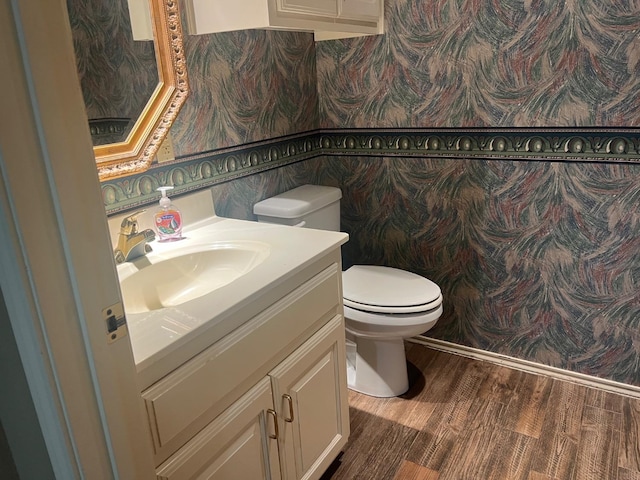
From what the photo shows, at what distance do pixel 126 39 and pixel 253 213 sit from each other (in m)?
0.80

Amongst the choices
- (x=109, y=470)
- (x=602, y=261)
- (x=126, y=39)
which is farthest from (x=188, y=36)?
(x=602, y=261)

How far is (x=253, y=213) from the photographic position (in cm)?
199

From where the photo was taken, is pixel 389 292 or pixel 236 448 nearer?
pixel 236 448

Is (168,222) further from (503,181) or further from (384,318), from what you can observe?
(503,181)

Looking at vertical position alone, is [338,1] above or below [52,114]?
above

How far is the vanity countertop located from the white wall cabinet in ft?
2.07

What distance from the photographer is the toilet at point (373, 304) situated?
6.08ft

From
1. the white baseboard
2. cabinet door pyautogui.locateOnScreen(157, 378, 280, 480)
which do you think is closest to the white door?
cabinet door pyautogui.locateOnScreen(157, 378, 280, 480)

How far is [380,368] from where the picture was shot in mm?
2066

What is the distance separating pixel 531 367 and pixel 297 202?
4.16 feet

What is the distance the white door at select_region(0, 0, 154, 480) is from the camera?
56 centimetres

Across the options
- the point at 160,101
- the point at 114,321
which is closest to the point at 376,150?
the point at 160,101

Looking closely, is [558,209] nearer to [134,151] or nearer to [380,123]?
[380,123]

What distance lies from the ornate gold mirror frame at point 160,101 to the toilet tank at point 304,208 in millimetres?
537
